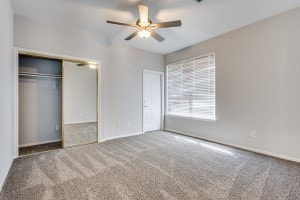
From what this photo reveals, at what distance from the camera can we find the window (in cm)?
436

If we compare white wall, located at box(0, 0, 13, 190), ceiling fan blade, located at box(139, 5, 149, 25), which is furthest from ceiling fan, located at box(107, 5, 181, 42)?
white wall, located at box(0, 0, 13, 190)

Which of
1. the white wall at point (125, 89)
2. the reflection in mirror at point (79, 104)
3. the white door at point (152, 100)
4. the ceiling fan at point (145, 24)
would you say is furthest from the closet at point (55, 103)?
the ceiling fan at point (145, 24)

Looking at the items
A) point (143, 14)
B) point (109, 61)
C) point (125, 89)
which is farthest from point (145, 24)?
point (125, 89)

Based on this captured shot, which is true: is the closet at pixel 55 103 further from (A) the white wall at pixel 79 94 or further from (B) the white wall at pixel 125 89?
(B) the white wall at pixel 125 89

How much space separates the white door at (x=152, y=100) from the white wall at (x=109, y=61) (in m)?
0.25

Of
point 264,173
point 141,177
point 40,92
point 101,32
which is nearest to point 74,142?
point 40,92

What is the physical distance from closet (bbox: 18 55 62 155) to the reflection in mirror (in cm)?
40

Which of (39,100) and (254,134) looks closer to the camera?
(254,134)

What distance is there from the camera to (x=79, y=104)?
405 cm

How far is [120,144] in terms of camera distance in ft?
13.2

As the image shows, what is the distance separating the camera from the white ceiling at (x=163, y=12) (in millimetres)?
2795

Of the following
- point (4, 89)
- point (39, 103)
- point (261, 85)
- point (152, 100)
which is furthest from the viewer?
point (152, 100)

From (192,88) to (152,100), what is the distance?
56.3 inches

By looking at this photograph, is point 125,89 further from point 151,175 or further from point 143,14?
point 151,175
